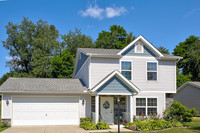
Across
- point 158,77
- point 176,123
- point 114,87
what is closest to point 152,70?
point 158,77

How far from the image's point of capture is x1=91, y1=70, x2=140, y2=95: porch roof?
1567 cm

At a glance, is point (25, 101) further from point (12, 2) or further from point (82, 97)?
point (12, 2)

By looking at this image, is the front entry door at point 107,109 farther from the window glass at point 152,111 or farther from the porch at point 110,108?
the window glass at point 152,111

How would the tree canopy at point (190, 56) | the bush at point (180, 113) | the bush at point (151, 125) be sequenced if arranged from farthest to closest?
the tree canopy at point (190, 56), the bush at point (180, 113), the bush at point (151, 125)

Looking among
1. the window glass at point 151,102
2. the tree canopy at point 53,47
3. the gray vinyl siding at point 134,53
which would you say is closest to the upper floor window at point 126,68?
the gray vinyl siding at point 134,53

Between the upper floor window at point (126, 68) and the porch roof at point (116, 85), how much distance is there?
6.57 ft

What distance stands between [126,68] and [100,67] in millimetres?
2188

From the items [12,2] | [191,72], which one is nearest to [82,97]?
[12,2]

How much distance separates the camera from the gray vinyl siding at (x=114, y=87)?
51.7 ft

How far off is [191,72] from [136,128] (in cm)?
3143

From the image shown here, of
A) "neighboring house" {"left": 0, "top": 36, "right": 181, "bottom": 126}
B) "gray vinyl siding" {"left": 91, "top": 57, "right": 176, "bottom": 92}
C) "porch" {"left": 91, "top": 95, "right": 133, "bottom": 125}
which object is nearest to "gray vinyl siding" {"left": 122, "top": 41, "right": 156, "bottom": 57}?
"neighboring house" {"left": 0, "top": 36, "right": 181, "bottom": 126}

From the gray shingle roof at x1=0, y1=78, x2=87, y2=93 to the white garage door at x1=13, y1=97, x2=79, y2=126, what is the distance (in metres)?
0.69

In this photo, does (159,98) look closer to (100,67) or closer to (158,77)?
(158,77)

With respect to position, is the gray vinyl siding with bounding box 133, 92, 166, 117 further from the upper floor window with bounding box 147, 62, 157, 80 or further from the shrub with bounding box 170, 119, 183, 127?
the shrub with bounding box 170, 119, 183, 127
